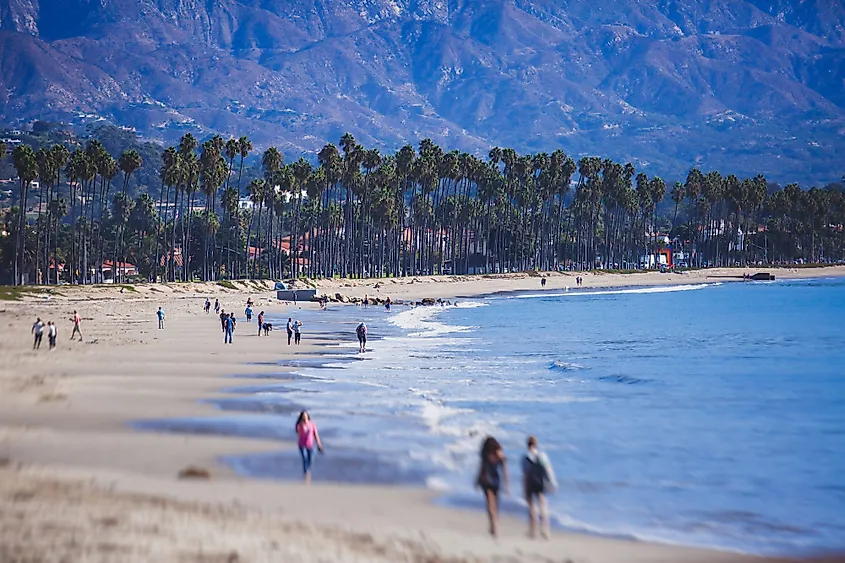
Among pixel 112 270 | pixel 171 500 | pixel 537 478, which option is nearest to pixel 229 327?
pixel 171 500

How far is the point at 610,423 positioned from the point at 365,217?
379 ft

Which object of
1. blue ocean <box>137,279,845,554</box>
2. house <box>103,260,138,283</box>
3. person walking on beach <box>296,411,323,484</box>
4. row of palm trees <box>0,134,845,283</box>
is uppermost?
row of palm trees <box>0,134,845,283</box>

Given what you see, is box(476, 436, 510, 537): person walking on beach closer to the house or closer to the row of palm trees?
the row of palm trees

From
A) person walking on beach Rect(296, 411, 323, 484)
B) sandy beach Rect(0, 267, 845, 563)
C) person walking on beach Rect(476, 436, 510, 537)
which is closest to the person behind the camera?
sandy beach Rect(0, 267, 845, 563)

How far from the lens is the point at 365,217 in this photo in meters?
136

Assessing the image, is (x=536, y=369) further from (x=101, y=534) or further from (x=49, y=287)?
(x=49, y=287)

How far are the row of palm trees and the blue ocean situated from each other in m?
54.8

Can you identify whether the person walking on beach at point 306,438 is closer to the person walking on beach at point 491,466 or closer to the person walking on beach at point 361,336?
the person walking on beach at point 491,466

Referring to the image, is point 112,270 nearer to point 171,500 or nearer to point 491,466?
point 171,500

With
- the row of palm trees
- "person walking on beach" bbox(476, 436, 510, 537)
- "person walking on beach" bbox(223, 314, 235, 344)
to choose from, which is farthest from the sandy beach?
the row of palm trees

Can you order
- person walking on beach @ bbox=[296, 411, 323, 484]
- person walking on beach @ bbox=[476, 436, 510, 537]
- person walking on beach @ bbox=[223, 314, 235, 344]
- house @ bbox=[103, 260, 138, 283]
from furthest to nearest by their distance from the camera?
house @ bbox=[103, 260, 138, 283] < person walking on beach @ bbox=[223, 314, 235, 344] < person walking on beach @ bbox=[296, 411, 323, 484] < person walking on beach @ bbox=[476, 436, 510, 537]

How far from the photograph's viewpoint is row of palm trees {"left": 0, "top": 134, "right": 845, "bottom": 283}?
318 ft

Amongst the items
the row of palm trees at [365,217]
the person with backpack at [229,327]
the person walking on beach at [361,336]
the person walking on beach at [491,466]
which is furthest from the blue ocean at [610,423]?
the row of palm trees at [365,217]

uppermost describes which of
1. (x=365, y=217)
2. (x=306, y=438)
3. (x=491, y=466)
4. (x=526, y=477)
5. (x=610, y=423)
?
(x=365, y=217)
